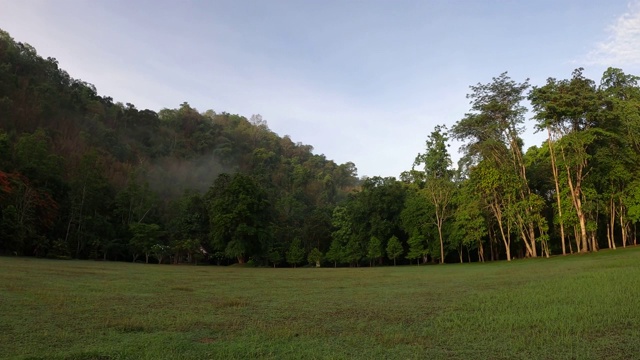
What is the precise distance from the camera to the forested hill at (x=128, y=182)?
44.4 meters

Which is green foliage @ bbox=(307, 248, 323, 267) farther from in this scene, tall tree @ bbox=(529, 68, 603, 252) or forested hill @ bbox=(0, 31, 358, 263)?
tall tree @ bbox=(529, 68, 603, 252)

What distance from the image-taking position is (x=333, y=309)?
9523 mm

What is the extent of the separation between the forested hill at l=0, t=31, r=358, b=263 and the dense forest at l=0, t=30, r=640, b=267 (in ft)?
0.75

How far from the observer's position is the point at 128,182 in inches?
2467

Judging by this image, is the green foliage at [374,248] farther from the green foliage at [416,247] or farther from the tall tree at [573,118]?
the tall tree at [573,118]

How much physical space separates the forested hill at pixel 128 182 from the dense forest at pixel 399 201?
23 cm

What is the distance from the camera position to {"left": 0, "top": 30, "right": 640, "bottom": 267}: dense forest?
34.8 m

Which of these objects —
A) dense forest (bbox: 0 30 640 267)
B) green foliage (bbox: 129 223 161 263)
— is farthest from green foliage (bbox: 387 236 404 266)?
green foliage (bbox: 129 223 161 263)

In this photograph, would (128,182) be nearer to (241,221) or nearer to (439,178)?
(241,221)

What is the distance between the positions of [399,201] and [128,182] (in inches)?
1570

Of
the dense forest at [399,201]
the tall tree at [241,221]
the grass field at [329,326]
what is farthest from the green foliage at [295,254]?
the grass field at [329,326]

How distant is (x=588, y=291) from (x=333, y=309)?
6.29 meters

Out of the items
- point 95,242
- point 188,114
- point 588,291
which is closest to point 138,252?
point 95,242

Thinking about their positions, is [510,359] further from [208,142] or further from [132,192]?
[208,142]
